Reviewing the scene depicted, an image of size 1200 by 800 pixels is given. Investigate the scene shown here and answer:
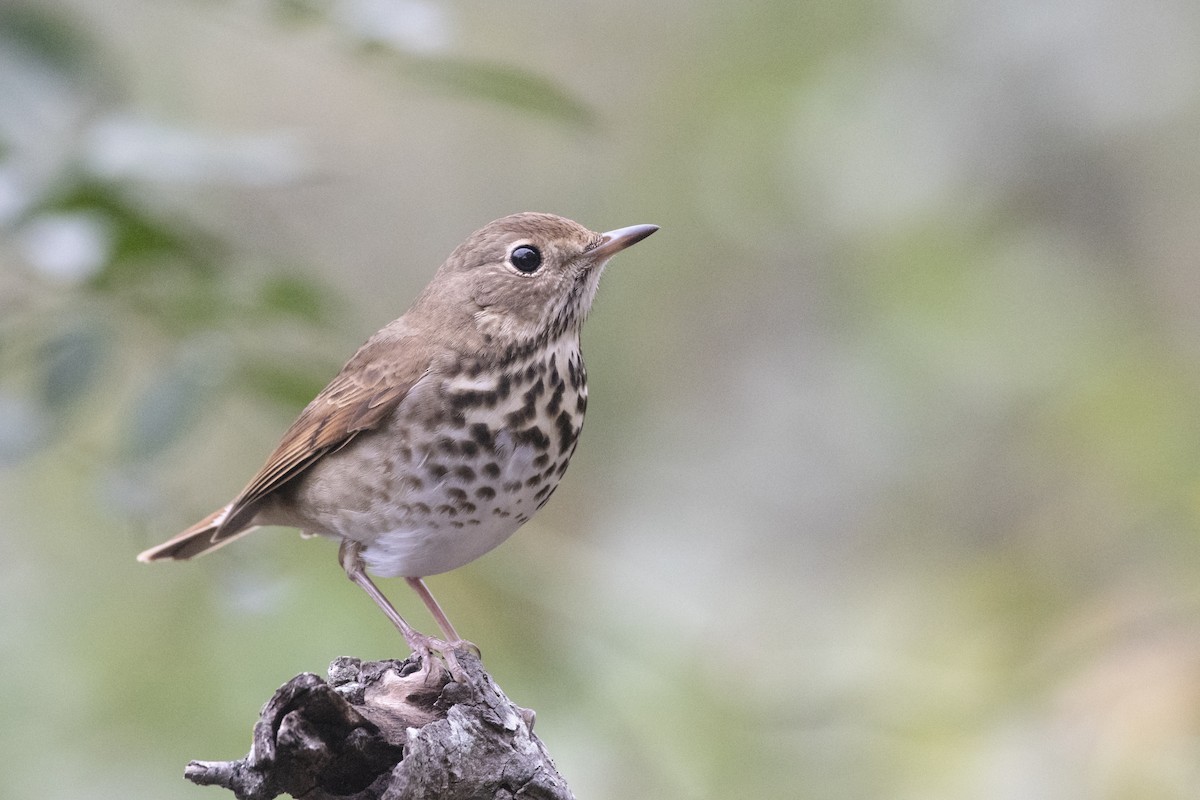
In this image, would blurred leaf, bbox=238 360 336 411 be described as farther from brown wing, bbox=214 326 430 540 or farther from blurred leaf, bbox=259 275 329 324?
blurred leaf, bbox=259 275 329 324

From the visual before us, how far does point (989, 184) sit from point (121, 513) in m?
4.02

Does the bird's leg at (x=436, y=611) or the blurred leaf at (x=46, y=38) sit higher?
the blurred leaf at (x=46, y=38)

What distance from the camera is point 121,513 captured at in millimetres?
3281

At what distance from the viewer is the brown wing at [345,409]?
3.49 m

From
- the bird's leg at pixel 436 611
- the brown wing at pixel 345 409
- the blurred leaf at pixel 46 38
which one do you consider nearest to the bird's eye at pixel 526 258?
the brown wing at pixel 345 409

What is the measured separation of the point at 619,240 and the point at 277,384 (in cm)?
90

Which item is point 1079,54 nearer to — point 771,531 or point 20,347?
point 771,531

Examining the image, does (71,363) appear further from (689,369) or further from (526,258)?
(689,369)

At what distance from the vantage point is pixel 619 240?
3.65 m

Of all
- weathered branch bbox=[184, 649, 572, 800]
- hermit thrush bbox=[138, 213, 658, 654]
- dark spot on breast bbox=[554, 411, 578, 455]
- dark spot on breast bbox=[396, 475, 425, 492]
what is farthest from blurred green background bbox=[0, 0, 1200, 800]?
weathered branch bbox=[184, 649, 572, 800]

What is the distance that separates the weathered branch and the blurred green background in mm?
748

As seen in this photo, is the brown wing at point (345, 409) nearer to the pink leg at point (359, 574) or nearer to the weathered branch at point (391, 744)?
the pink leg at point (359, 574)

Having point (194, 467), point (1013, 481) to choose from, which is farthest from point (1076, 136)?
point (194, 467)

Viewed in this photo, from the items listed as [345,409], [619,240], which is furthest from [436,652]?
[619,240]
